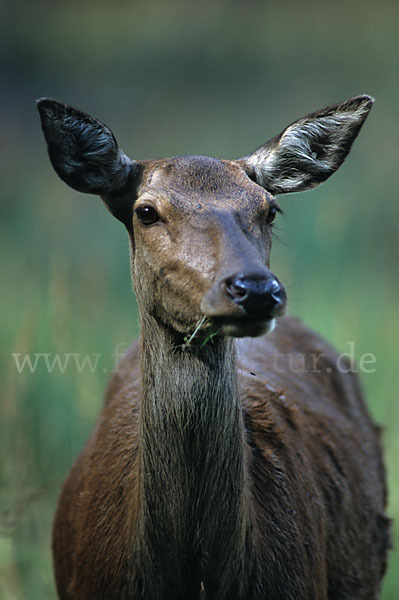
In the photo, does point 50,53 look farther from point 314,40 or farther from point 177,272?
point 177,272

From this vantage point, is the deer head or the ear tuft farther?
the ear tuft

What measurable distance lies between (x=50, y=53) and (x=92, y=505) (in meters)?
10.9

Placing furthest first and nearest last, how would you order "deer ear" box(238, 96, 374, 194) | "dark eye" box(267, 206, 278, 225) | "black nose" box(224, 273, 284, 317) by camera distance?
1. "deer ear" box(238, 96, 374, 194)
2. "dark eye" box(267, 206, 278, 225)
3. "black nose" box(224, 273, 284, 317)

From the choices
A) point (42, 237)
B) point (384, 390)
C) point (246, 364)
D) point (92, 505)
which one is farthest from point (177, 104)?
point (92, 505)

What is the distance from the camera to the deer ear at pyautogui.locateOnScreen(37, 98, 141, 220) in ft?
12.1

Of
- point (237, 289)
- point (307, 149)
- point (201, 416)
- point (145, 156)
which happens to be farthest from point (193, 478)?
point (145, 156)

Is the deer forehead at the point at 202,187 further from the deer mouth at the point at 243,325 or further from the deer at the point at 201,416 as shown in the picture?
the deer mouth at the point at 243,325

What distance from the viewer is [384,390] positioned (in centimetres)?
702

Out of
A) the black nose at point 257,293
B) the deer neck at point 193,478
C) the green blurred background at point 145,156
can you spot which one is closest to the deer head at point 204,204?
the black nose at point 257,293

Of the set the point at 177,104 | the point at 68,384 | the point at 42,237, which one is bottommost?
the point at 68,384

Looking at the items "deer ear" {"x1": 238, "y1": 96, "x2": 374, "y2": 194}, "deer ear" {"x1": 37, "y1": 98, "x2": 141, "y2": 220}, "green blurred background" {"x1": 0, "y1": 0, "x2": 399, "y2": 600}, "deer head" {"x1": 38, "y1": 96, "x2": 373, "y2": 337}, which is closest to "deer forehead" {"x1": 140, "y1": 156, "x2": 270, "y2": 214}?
"deer head" {"x1": 38, "y1": 96, "x2": 373, "y2": 337}

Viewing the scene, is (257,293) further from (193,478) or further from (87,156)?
(87,156)

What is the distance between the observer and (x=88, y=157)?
3801 millimetres

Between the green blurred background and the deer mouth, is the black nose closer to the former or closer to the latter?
the deer mouth
